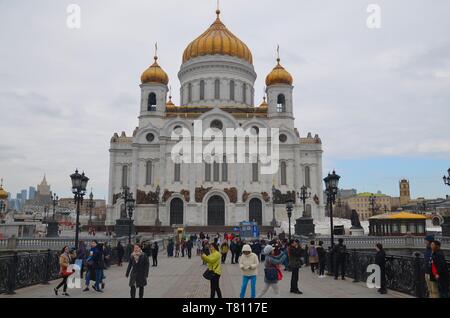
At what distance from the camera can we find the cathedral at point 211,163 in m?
49.8

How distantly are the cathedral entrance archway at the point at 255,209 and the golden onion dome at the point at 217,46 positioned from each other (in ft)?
70.0

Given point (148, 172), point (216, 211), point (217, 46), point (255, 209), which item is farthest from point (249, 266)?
point (217, 46)

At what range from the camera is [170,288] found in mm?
12992

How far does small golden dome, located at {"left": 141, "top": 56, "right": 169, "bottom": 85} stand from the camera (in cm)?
5425

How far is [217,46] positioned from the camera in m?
57.5

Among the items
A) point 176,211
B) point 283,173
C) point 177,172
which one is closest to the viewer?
point 176,211

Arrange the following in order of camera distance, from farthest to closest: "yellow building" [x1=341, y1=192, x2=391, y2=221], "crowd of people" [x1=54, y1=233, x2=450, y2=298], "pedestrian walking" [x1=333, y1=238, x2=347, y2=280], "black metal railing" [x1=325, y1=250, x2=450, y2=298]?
1. "yellow building" [x1=341, y1=192, x2=391, y2=221]
2. "pedestrian walking" [x1=333, y1=238, x2=347, y2=280]
3. "black metal railing" [x1=325, y1=250, x2=450, y2=298]
4. "crowd of people" [x1=54, y1=233, x2=450, y2=298]

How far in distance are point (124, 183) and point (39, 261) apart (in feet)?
132

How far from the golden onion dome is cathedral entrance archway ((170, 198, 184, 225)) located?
21490 mm

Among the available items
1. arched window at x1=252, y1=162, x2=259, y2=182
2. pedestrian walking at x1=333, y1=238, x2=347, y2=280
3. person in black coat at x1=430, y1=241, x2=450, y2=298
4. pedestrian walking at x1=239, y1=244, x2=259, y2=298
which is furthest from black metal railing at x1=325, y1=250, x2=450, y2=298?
arched window at x1=252, y1=162, x2=259, y2=182

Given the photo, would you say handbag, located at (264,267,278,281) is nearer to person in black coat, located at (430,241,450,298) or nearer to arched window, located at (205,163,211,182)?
person in black coat, located at (430,241,450,298)

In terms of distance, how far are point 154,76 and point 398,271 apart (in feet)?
153

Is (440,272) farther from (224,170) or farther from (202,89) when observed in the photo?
(202,89)
